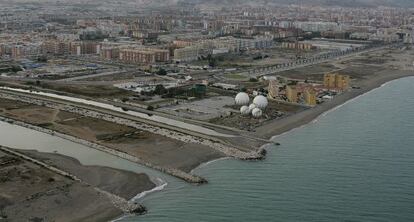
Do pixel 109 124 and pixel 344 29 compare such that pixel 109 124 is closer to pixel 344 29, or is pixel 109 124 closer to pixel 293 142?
pixel 293 142

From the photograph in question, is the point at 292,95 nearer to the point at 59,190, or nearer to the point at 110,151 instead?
the point at 110,151

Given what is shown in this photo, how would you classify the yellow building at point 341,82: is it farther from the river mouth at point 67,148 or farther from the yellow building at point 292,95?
the river mouth at point 67,148

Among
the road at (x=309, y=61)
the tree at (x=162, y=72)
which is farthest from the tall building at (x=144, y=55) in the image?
the road at (x=309, y=61)

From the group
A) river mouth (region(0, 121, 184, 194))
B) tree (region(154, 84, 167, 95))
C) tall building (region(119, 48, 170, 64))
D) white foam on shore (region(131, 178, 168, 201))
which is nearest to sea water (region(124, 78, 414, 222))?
white foam on shore (region(131, 178, 168, 201))

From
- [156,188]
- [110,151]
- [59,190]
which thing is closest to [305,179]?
[156,188]

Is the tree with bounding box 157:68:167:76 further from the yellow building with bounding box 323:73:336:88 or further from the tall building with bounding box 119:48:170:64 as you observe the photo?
the yellow building with bounding box 323:73:336:88
